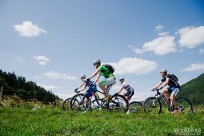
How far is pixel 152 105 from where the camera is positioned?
16406 millimetres

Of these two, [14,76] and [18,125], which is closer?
[18,125]

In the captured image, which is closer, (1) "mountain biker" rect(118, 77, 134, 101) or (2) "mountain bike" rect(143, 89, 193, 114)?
(2) "mountain bike" rect(143, 89, 193, 114)

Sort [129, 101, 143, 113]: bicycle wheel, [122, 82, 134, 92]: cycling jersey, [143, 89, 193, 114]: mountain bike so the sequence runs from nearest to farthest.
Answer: [143, 89, 193, 114]: mountain bike → [129, 101, 143, 113]: bicycle wheel → [122, 82, 134, 92]: cycling jersey

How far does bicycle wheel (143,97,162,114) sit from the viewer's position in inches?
638

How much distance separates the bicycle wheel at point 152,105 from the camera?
16203mm

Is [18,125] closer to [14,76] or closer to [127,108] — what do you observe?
[127,108]

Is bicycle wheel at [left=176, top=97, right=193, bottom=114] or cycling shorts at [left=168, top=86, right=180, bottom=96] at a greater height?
cycling shorts at [left=168, top=86, right=180, bottom=96]

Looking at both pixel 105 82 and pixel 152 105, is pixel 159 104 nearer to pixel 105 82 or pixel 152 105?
pixel 152 105

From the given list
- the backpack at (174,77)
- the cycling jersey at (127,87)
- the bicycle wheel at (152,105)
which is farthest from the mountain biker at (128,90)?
the backpack at (174,77)

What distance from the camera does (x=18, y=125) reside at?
11.8m

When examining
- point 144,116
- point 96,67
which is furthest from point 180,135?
point 96,67

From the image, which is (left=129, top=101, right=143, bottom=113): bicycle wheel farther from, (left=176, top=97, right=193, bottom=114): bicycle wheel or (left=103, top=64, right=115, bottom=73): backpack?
(left=103, top=64, right=115, bottom=73): backpack

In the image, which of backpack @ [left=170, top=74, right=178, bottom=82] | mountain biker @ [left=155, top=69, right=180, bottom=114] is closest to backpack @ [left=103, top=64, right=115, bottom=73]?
mountain biker @ [left=155, top=69, right=180, bottom=114]

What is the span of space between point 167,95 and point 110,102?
3594 millimetres
